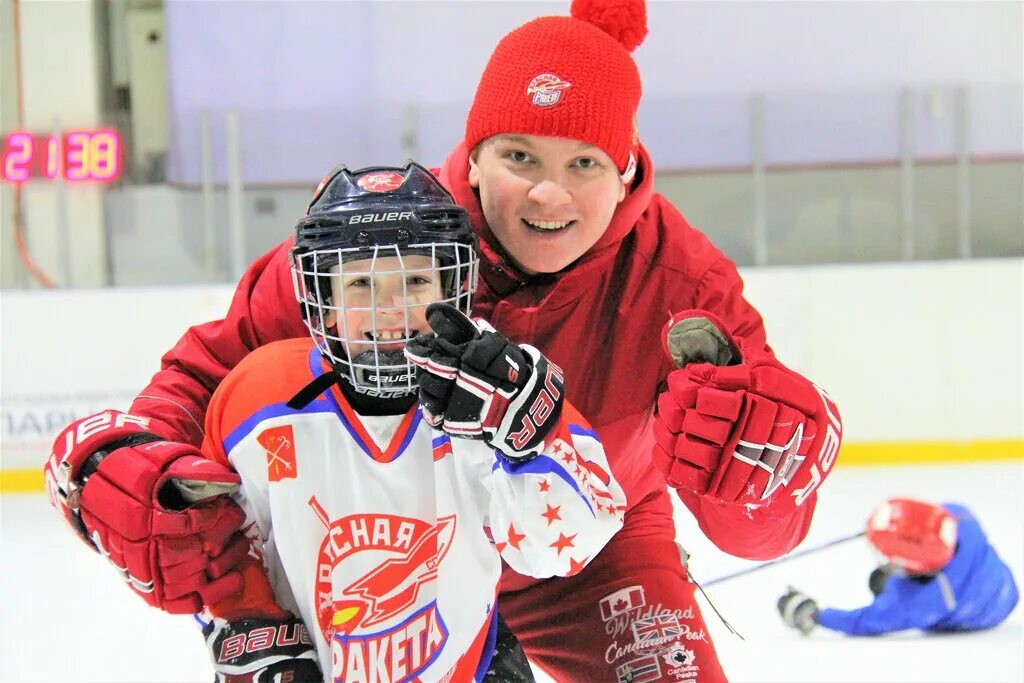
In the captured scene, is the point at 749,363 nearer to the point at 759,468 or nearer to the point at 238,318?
the point at 759,468

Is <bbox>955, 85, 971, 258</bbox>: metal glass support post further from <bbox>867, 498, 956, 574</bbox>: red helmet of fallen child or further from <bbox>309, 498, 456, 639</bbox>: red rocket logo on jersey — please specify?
<bbox>309, 498, 456, 639</bbox>: red rocket logo on jersey

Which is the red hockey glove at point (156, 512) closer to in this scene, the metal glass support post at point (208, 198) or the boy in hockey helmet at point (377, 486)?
the boy in hockey helmet at point (377, 486)

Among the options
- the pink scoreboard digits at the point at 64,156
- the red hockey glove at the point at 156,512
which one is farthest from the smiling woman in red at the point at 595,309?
the pink scoreboard digits at the point at 64,156

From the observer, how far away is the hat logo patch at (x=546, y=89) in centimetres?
154

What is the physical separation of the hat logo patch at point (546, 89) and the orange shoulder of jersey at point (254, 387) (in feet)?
1.54

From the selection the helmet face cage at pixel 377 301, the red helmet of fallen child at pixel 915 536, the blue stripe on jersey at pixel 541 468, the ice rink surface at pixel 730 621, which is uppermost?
the helmet face cage at pixel 377 301

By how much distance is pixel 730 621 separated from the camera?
2584 millimetres

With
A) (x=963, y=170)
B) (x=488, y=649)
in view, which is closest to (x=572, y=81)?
(x=488, y=649)

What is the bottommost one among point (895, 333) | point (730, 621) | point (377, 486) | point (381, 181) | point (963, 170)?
point (730, 621)

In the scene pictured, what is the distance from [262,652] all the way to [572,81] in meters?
0.87

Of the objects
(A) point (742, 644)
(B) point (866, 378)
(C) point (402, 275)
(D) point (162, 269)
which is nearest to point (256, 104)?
(D) point (162, 269)

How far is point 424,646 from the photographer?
138 cm

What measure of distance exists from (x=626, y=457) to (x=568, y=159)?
0.51 meters

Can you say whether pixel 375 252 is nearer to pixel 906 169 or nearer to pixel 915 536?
pixel 915 536
